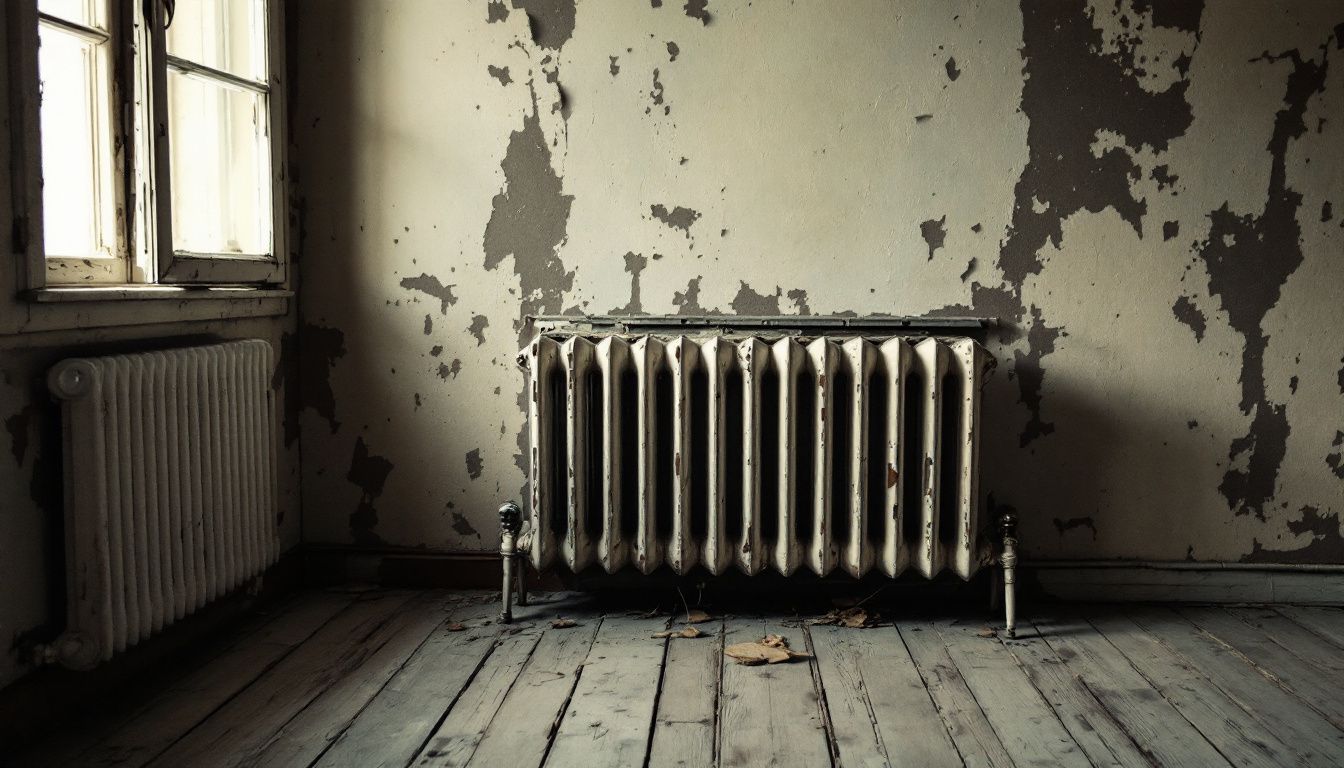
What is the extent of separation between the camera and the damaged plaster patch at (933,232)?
2.55 metres

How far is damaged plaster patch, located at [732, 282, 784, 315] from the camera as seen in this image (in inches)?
102

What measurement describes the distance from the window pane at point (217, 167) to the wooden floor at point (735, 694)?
3.06ft

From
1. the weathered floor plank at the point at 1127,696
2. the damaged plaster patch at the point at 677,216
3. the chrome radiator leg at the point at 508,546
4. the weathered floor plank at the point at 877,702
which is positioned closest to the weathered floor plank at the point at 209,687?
the chrome radiator leg at the point at 508,546

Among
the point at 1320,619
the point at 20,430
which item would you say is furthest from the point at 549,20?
the point at 1320,619

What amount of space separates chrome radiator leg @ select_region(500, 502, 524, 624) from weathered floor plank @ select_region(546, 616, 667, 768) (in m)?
0.24

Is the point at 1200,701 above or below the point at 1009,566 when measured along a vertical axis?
below

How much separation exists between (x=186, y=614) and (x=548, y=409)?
34.8 inches

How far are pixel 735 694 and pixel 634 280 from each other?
1.09 m

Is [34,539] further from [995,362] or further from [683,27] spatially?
[995,362]

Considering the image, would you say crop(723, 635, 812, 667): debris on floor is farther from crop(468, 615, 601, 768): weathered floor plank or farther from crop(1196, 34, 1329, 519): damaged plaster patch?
crop(1196, 34, 1329, 519): damaged plaster patch

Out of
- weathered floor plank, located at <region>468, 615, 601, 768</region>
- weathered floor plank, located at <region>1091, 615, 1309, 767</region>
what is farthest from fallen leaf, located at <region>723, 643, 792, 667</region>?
weathered floor plank, located at <region>1091, 615, 1309, 767</region>

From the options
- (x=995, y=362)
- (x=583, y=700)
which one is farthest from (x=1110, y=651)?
(x=583, y=700)

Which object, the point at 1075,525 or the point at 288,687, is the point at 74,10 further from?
the point at 1075,525

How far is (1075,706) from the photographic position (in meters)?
1.93
